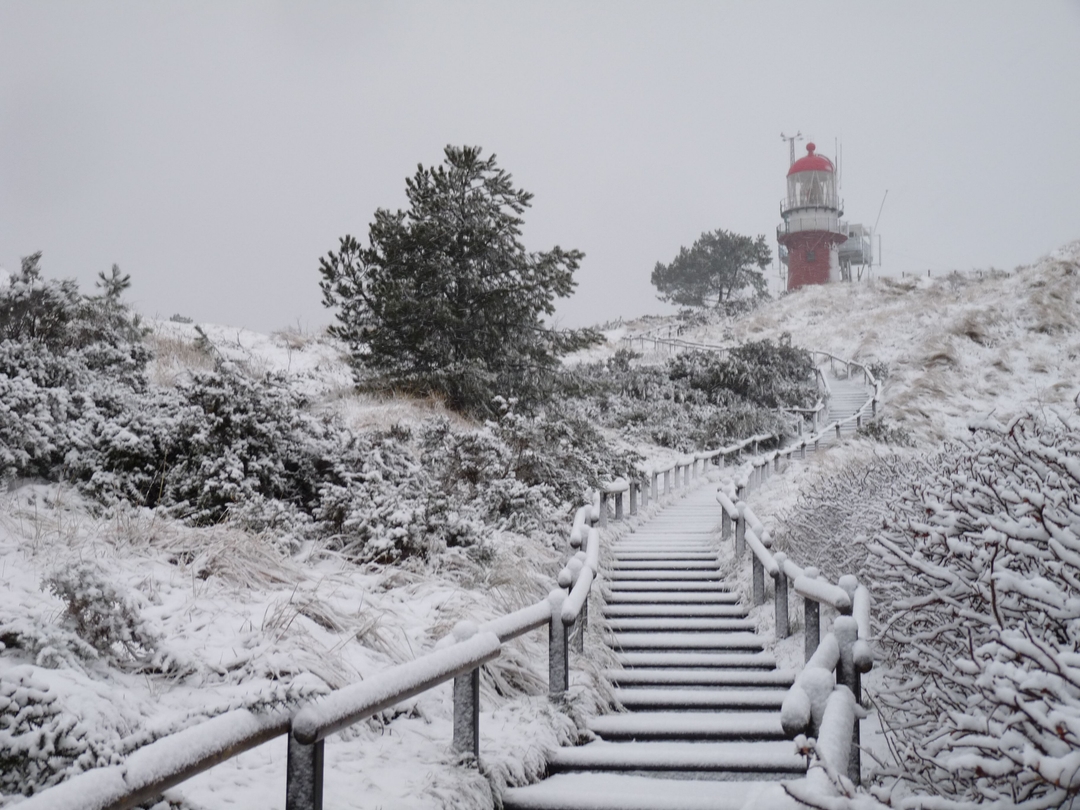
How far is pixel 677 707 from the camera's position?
6.77 metres

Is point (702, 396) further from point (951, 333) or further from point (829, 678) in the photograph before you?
point (829, 678)

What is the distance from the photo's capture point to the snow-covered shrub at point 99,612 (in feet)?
14.3

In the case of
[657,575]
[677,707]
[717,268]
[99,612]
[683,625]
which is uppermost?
[717,268]

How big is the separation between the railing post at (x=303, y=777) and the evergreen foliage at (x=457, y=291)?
43.7 ft

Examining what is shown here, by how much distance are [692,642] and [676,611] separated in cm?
95

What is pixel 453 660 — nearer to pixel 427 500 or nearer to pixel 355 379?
pixel 427 500

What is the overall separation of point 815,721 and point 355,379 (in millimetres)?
14402

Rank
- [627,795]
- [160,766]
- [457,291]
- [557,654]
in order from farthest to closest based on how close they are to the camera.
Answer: [457,291] < [557,654] < [627,795] < [160,766]

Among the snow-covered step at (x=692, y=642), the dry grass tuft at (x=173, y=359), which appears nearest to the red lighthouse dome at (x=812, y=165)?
the dry grass tuft at (x=173, y=359)

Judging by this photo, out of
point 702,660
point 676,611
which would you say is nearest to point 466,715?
point 702,660

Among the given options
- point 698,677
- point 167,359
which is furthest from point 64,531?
point 167,359

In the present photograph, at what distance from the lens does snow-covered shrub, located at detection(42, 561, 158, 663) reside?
4363 mm

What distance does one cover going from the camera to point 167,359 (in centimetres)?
1514

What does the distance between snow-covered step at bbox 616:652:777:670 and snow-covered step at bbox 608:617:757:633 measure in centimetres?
81
